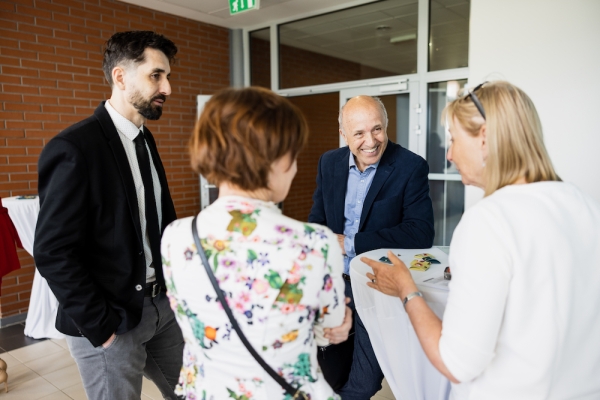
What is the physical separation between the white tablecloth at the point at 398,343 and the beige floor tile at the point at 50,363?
266 cm

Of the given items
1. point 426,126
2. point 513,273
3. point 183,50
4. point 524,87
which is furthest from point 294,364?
point 183,50

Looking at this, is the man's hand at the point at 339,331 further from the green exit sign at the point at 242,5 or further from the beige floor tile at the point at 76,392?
the green exit sign at the point at 242,5

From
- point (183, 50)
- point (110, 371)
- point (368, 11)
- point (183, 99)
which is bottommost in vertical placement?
point (110, 371)

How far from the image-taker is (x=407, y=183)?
2039 mm

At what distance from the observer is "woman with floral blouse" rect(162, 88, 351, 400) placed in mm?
892

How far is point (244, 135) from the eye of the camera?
0.91m

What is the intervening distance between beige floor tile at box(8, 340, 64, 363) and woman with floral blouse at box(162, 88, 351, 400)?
10.4ft

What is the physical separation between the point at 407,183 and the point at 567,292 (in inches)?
43.3

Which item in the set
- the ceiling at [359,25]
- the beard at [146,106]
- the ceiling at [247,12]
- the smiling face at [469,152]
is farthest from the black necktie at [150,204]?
the ceiling at [247,12]

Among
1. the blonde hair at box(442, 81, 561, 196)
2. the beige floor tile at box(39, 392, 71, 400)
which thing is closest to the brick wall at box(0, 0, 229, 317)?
the beige floor tile at box(39, 392, 71, 400)

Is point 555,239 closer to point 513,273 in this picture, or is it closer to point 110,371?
point 513,273

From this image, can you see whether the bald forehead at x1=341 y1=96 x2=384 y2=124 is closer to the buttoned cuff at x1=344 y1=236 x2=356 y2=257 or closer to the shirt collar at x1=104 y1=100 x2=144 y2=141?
the buttoned cuff at x1=344 y1=236 x2=356 y2=257

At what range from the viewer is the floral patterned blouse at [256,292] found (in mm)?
888

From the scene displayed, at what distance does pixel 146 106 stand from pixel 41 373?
8.32ft
